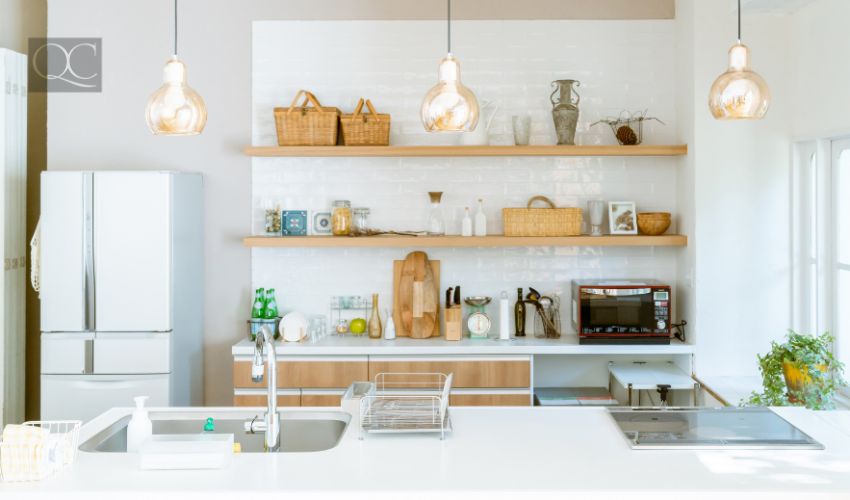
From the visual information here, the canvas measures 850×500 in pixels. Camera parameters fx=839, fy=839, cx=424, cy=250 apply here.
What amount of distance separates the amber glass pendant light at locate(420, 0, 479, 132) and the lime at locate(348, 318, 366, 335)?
2635 mm

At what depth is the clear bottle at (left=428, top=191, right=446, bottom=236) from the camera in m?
5.14

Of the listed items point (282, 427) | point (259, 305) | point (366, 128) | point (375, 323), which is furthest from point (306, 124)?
point (282, 427)

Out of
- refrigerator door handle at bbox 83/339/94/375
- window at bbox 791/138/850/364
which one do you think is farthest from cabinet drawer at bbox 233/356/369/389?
window at bbox 791/138/850/364

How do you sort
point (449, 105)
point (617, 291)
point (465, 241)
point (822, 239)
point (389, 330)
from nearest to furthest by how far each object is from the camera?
point (449, 105) → point (822, 239) → point (617, 291) → point (465, 241) → point (389, 330)

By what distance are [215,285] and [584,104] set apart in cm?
258

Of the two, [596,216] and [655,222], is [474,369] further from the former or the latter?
[655,222]

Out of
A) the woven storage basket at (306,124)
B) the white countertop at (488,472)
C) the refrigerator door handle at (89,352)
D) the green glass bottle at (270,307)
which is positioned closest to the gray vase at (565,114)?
the woven storage basket at (306,124)

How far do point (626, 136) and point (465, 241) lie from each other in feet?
3.82

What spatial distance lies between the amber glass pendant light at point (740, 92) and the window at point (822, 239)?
1.80 m

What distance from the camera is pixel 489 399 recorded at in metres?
4.80

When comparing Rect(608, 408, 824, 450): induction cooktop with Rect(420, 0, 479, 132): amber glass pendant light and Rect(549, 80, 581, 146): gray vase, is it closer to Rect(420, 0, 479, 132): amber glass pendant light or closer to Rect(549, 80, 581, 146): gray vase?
Rect(420, 0, 479, 132): amber glass pendant light

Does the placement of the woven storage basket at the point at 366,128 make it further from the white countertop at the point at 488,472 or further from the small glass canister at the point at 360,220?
the white countertop at the point at 488,472

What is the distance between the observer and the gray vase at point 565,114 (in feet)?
16.5

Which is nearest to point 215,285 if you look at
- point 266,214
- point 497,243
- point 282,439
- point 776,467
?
point 266,214
